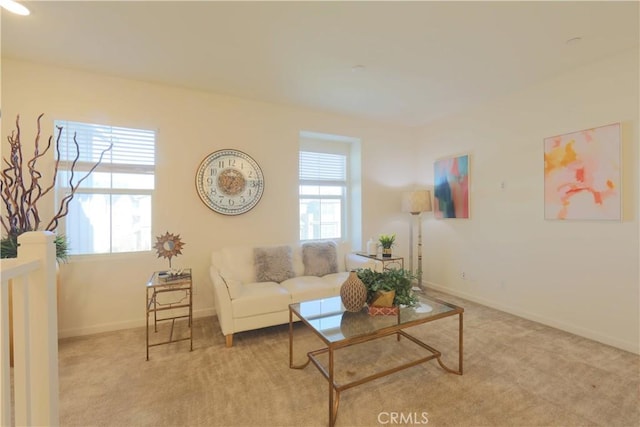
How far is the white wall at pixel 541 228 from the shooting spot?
2.53 m

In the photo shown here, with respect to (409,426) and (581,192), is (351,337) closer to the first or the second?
(409,426)

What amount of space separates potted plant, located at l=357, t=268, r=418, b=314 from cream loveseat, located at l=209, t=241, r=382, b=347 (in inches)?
36.8

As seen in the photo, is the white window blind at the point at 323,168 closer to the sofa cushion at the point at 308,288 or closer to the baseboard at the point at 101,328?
the sofa cushion at the point at 308,288

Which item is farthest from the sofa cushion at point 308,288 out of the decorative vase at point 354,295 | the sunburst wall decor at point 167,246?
the sunburst wall decor at point 167,246

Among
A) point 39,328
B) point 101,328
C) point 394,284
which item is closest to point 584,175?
point 394,284

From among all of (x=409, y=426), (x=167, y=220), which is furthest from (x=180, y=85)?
(x=409, y=426)

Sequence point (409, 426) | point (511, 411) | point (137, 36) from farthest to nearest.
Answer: point (137, 36) → point (511, 411) → point (409, 426)

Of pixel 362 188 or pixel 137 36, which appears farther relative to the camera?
pixel 362 188

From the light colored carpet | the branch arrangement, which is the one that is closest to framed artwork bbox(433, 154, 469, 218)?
the light colored carpet

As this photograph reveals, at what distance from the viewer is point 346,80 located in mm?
3072

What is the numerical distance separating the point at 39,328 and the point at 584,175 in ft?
13.5

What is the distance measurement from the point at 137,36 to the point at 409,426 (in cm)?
341

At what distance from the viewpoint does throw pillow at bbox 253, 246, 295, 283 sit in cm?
Answer: 318

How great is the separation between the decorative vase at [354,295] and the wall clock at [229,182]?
1971mm
